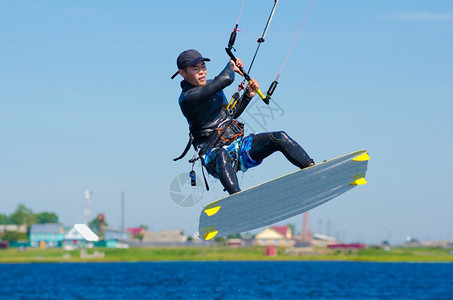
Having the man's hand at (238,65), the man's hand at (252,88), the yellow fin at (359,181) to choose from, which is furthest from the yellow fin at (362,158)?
the man's hand at (238,65)

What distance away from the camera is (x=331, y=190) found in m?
12.7

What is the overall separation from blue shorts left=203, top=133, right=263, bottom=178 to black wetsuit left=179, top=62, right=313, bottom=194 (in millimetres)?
61

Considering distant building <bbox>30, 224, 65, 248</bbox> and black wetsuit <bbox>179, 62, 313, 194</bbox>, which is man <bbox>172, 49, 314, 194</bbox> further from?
distant building <bbox>30, 224, 65, 248</bbox>

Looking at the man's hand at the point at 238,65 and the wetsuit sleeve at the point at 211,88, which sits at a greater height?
the man's hand at the point at 238,65

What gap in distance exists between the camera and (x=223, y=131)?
13195mm

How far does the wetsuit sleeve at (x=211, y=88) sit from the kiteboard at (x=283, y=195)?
66.1 inches

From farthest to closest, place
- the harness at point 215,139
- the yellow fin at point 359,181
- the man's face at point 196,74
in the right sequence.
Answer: the harness at point 215,139
the man's face at point 196,74
the yellow fin at point 359,181

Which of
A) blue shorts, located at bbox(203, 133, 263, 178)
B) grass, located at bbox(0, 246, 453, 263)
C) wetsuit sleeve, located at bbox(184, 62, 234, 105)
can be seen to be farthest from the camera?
grass, located at bbox(0, 246, 453, 263)

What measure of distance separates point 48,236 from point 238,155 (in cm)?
18467

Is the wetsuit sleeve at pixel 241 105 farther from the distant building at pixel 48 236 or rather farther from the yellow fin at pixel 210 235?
the distant building at pixel 48 236

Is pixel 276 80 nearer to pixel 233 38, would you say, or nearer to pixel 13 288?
pixel 233 38

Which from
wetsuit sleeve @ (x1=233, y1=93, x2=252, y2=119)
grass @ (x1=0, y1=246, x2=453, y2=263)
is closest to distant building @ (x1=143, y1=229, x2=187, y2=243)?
grass @ (x1=0, y1=246, x2=453, y2=263)

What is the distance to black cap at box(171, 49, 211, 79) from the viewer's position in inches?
497

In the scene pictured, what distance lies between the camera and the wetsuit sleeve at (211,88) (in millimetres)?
12453
